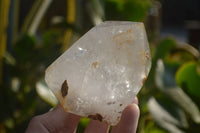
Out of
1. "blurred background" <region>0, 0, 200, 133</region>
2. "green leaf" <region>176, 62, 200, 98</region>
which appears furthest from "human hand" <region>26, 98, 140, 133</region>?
"green leaf" <region>176, 62, 200, 98</region>

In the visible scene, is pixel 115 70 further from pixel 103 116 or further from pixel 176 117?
pixel 176 117

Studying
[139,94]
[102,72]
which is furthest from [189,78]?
[102,72]

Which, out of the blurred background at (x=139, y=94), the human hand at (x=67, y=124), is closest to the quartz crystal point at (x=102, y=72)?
the human hand at (x=67, y=124)

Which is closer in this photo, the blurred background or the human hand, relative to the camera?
the human hand

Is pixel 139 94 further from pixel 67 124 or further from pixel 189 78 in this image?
pixel 67 124

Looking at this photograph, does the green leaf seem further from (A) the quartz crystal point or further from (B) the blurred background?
(A) the quartz crystal point

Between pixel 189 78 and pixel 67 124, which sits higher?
pixel 67 124

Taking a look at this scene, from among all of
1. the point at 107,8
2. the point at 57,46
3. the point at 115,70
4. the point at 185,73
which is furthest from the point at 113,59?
the point at 57,46
